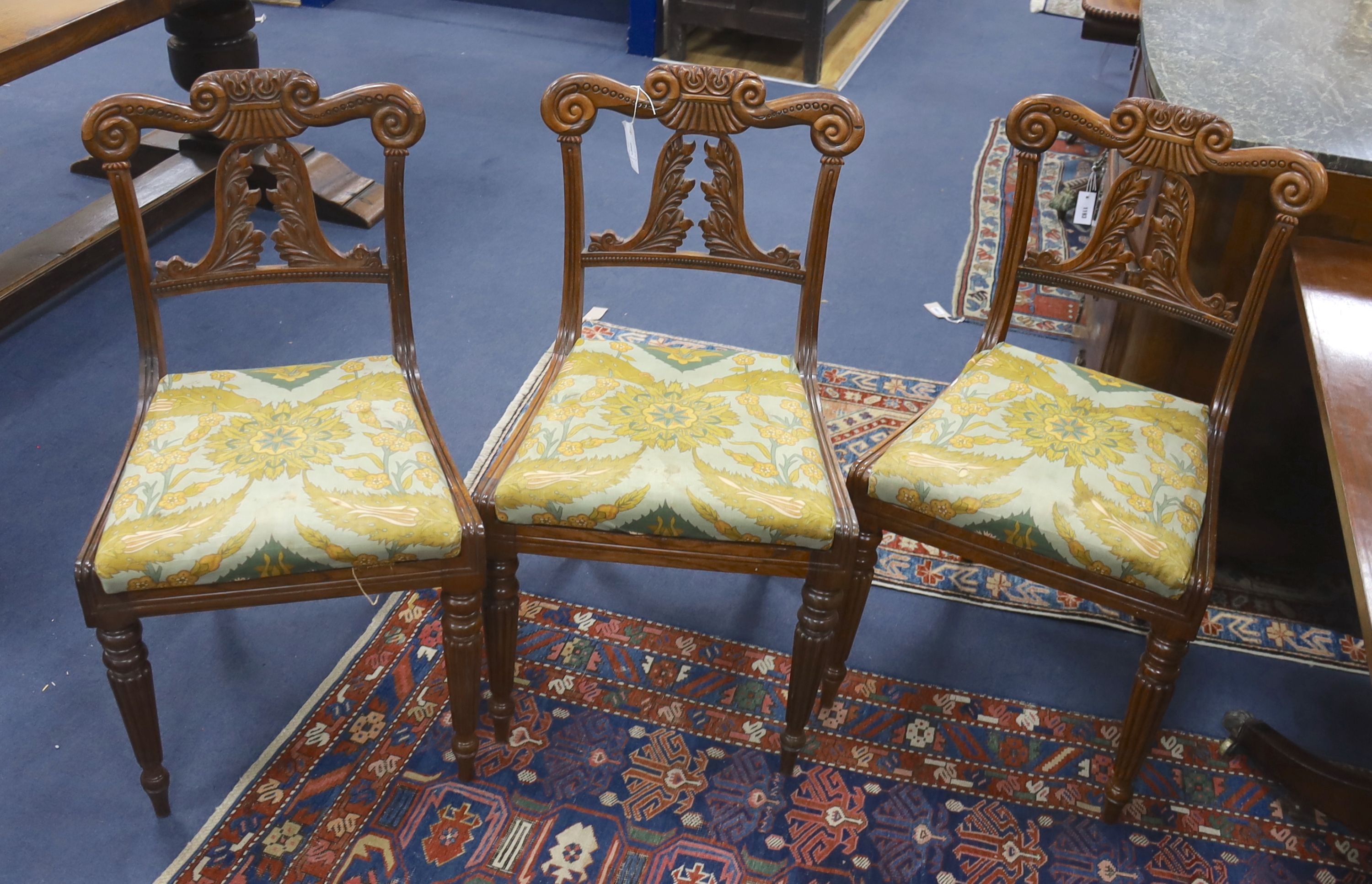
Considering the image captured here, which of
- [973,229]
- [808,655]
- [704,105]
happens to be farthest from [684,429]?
[973,229]

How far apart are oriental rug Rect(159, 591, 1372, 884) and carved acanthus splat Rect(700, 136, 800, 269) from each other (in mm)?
753

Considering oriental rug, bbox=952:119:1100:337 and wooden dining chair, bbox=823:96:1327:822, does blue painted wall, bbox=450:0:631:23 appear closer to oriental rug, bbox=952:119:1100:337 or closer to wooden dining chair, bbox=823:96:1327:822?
oriental rug, bbox=952:119:1100:337

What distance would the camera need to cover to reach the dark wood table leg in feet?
5.82

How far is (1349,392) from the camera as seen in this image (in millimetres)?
1460

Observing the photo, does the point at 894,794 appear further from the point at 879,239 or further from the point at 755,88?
the point at 879,239

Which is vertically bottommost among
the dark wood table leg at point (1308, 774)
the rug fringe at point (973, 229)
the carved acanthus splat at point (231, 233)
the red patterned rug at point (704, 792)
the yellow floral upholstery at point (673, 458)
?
the red patterned rug at point (704, 792)

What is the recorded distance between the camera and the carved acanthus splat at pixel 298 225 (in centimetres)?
176

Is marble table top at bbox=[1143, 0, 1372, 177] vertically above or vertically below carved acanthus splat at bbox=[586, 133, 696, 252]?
above

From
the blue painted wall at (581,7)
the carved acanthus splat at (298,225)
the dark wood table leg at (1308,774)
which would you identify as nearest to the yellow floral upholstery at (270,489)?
the carved acanthus splat at (298,225)

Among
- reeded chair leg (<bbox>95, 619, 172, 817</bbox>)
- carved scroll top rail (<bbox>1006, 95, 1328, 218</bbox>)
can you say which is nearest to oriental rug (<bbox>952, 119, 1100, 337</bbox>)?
carved scroll top rail (<bbox>1006, 95, 1328, 218</bbox>)

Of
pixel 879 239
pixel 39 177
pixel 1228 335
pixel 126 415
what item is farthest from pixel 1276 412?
pixel 39 177

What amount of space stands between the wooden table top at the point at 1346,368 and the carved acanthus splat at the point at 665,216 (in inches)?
39.1

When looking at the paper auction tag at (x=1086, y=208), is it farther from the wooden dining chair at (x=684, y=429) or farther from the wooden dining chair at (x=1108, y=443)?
the wooden dining chair at (x=684, y=429)

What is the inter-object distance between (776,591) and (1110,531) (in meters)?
0.79
